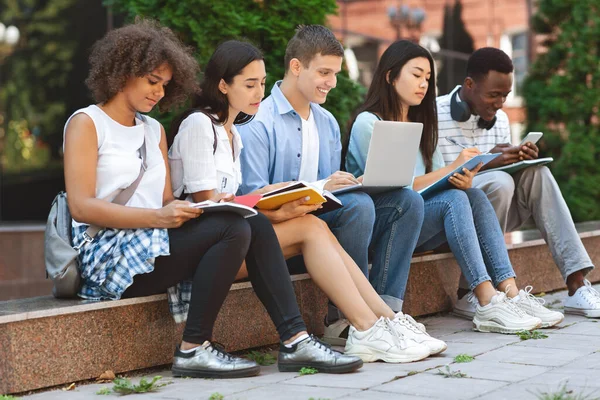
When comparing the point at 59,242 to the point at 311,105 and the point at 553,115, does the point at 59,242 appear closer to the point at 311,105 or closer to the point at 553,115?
the point at 311,105

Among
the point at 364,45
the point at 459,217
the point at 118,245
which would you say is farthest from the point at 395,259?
the point at 364,45

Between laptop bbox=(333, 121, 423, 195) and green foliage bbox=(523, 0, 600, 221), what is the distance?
5520mm

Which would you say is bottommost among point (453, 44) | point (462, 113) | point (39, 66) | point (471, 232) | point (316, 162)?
point (471, 232)

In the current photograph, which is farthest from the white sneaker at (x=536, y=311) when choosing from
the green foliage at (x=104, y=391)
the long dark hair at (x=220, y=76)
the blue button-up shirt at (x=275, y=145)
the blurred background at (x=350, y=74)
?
the blurred background at (x=350, y=74)

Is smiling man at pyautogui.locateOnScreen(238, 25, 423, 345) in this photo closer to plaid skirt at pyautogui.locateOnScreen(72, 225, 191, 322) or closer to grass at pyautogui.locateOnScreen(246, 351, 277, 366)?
grass at pyautogui.locateOnScreen(246, 351, 277, 366)

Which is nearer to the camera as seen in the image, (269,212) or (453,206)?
(269,212)

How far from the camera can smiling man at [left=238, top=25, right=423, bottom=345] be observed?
451 centimetres

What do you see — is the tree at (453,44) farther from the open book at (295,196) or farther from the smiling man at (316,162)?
the open book at (295,196)

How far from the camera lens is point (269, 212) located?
162 inches

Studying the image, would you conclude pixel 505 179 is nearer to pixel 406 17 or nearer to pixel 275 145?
pixel 275 145

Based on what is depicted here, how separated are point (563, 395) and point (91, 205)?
71.7 inches

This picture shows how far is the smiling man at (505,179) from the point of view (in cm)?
530

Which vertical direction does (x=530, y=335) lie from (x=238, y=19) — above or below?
below

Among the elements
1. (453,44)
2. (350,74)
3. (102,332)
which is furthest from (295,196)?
(453,44)
